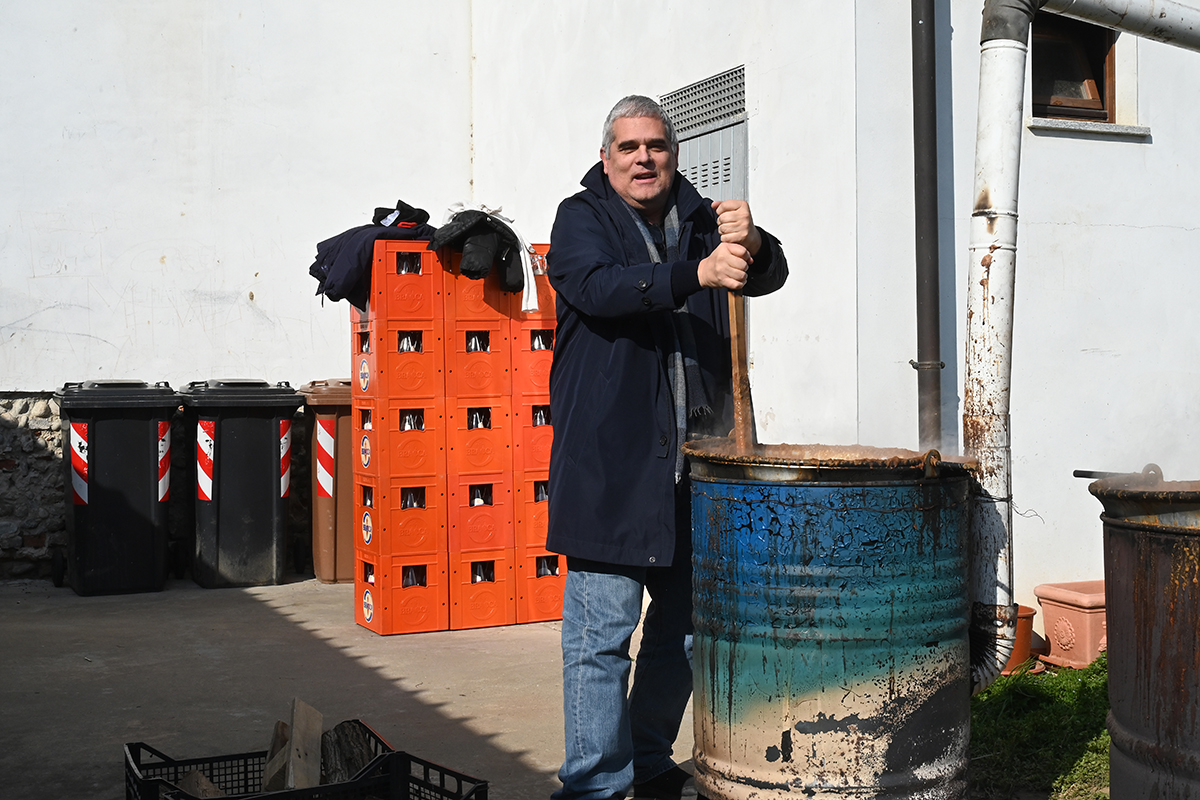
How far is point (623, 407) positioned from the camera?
322 centimetres

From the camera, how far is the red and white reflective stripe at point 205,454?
8227 mm

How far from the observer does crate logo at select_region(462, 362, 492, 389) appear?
261 inches

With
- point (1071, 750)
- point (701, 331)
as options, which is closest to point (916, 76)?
point (701, 331)

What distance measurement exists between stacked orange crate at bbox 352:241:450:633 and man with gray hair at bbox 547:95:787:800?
318cm

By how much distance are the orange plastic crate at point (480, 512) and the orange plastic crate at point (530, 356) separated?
0.52m

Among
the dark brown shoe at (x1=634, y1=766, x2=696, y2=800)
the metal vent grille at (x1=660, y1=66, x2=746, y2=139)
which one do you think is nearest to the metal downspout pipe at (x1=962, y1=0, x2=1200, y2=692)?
the dark brown shoe at (x1=634, y1=766, x2=696, y2=800)

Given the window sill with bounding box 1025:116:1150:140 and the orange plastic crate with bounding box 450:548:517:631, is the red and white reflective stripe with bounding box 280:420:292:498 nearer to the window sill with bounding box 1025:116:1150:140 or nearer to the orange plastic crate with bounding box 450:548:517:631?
the orange plastic crate with bounding box 450:548:517:631

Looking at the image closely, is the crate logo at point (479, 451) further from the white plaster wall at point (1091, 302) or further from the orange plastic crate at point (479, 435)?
the white plaster wall at point (1091, 302)

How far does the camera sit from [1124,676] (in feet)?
9.73

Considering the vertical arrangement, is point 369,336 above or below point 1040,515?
above

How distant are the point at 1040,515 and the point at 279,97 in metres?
6.71

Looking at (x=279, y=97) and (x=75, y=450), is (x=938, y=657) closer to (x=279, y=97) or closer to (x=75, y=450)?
(x=75, y=450)

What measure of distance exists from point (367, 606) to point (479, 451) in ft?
3.63

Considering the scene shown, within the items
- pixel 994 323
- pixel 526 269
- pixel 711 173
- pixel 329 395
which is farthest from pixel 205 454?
pixel 994 323
